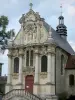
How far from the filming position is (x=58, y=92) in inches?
1829

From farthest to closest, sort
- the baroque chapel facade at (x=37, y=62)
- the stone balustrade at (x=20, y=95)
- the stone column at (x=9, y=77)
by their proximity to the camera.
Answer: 1. the stone column at (x=9, y=77)
2. the baroque chapel facade at (x=37, y=62)
3. the stone balustrade at (x=20, y=95)

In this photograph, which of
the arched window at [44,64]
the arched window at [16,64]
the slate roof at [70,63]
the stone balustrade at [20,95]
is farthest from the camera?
the slate roof at [70,63]

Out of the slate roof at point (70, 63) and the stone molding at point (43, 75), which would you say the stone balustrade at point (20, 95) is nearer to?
the stone molding at point (43, 75)

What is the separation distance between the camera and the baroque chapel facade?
45312 mm

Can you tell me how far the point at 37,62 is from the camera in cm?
4600

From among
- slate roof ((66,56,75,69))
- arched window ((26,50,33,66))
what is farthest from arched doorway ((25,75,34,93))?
slate roof ((66,56,75,69))

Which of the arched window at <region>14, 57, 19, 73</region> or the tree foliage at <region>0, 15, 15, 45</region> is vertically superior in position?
the tree foliage at <region>0, 15, 15, 45</region>

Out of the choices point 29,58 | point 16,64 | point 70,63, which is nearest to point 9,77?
point 16,64

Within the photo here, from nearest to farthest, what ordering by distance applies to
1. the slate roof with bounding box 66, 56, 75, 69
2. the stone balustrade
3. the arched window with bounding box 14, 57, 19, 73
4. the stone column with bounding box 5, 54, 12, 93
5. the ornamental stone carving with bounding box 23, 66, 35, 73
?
the stone balustrade, the ornamental stone carving with bounding box 23, 66, 35, 73, the stone column with bounding box 5, 54, 12, 93, the arched window with bounding box 14, 57, 19, 73, the slate roof with bounding box 66, 56, 75, 69

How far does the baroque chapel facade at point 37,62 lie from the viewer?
45.3m

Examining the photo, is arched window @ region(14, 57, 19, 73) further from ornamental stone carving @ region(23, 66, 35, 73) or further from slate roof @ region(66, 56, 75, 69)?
slate roof @ region(66, 56, 75, 69)

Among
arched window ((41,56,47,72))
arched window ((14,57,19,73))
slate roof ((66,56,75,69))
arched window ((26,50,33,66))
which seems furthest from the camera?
slate roof ((66,56,75,69))

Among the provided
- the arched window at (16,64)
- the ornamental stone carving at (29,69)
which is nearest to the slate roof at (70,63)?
the ornamental stone carving at (29,69)

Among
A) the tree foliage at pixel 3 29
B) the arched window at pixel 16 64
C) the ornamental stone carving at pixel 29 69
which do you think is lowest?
the ornamental stone carving at pixel 29 69
